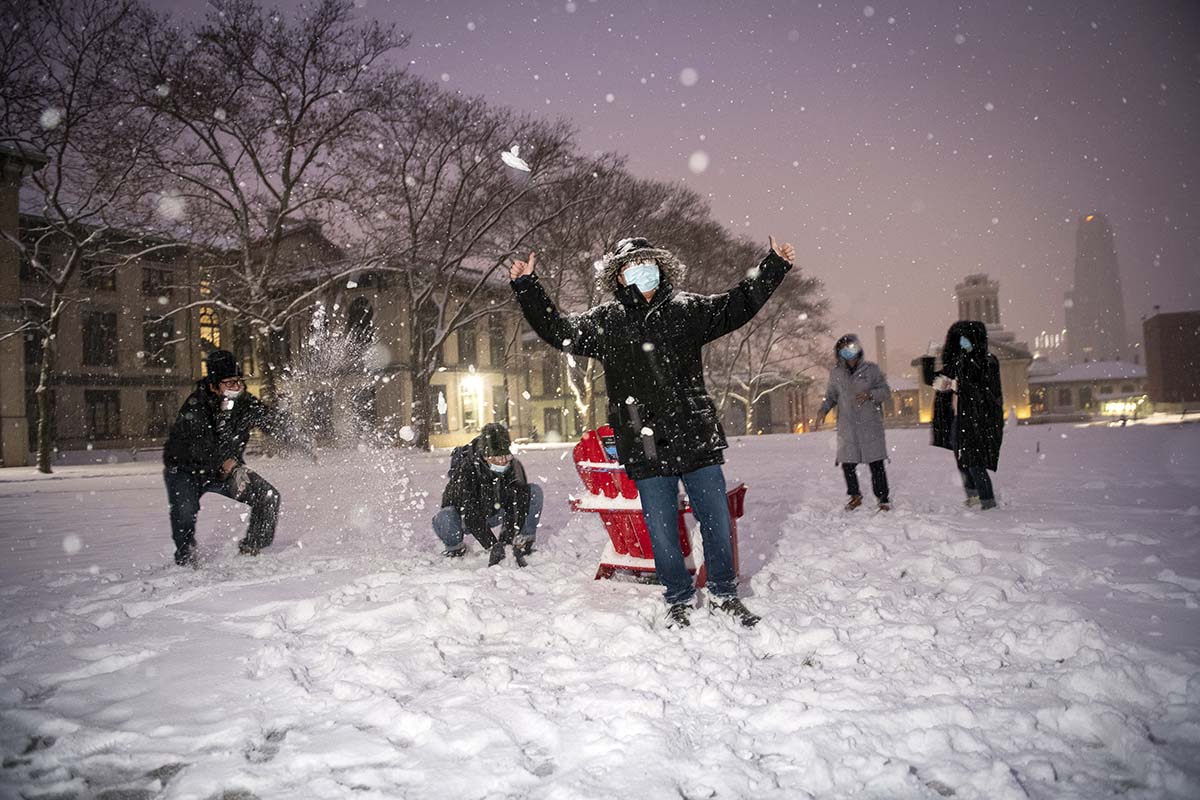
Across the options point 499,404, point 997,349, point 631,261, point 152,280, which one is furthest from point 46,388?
point 997,349

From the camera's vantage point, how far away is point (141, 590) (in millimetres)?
4578

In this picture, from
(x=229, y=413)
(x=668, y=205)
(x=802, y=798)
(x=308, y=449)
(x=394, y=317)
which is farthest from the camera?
(x=394, y=317)

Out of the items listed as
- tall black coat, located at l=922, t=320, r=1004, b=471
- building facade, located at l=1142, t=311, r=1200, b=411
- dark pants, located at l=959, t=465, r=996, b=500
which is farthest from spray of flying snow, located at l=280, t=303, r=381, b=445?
building facade, located at l=1142, t=311, r=1200, b=411

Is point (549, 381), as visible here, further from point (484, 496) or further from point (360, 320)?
point (484, 496)

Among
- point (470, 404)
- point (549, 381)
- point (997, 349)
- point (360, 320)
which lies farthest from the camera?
point (997, 349)

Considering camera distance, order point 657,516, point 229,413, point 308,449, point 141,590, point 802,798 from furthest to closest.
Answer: point 308,449 < point 229,413 < point 141,590 < point 657,516 < point 802,798

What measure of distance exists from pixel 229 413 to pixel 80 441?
34.6 meters

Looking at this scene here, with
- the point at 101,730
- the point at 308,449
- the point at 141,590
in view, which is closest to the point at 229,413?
the point at 141,590

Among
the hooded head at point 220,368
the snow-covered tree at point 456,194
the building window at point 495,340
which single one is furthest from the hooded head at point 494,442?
the building window at point 495,340

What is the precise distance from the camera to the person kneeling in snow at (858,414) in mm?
7027

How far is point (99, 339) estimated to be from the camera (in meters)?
33.6

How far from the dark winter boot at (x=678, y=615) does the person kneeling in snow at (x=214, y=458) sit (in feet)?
12.0

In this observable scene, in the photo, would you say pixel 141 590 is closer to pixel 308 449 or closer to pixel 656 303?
pixel 656 303

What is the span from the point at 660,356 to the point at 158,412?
39383 millimetres
